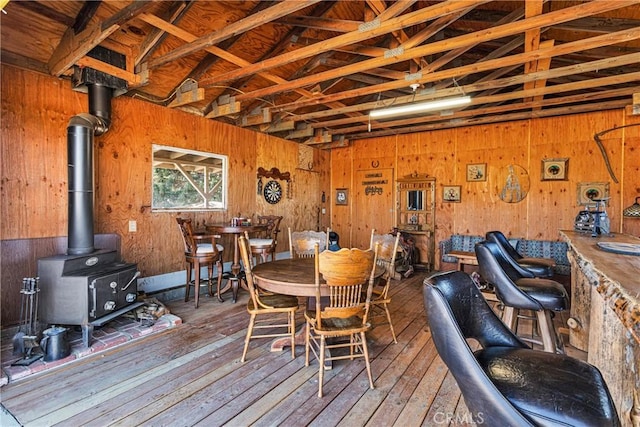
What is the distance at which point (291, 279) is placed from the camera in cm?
247

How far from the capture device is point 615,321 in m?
1.86

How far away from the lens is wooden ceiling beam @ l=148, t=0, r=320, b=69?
2525 millimetres

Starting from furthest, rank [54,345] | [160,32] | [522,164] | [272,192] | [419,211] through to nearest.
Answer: [419,211] → [272,192] → [522,164] → [160,32] → [54,345]

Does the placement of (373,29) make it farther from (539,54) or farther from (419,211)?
(419,211)

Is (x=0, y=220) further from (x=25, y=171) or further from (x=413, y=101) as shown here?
(x=413, y=101)

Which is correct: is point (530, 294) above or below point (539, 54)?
below

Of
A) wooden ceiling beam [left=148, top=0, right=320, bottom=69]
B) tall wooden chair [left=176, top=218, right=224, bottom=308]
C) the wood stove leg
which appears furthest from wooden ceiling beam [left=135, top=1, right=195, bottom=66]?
the wood stove leg

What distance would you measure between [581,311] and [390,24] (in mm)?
3027

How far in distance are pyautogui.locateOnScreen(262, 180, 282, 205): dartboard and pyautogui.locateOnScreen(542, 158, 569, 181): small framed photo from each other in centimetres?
492

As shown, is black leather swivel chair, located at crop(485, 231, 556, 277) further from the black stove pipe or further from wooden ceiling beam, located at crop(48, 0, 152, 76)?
the black stove pipe

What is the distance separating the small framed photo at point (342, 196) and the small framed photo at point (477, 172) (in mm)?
2740

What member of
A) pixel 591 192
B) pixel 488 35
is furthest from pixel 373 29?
pixel 591 192

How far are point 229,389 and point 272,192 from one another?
4421mm

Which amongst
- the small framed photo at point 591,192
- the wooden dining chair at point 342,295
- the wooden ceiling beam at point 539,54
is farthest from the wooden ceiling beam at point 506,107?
the wooden dining chair at point 342,295
